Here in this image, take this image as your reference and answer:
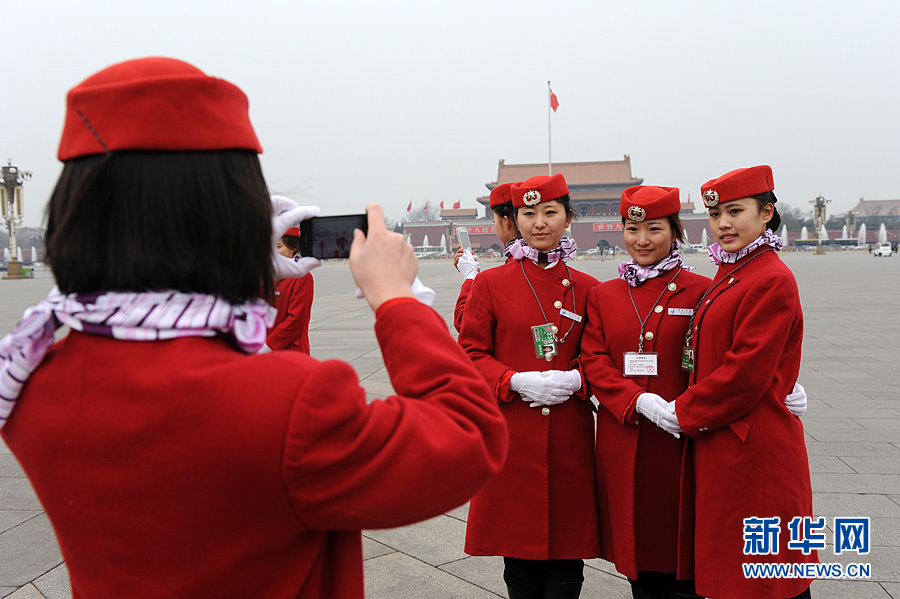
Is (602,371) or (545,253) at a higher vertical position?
(545,253)

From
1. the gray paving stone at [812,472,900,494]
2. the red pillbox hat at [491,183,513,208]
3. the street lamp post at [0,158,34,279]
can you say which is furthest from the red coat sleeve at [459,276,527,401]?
the street lamp post at [0,158,34,279]

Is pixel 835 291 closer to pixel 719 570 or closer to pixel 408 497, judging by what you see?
pixel 719 570

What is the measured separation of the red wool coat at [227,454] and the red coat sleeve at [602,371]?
1499 mm

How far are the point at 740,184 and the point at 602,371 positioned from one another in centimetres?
79

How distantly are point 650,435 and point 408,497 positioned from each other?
67.7 inches

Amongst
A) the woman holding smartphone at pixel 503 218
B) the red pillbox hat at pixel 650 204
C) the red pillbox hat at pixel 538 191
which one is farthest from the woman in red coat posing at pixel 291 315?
the red pillbox hat at pixel 650 204

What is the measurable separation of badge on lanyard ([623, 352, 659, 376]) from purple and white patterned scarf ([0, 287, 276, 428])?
1.74 metres

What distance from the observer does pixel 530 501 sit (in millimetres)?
2443

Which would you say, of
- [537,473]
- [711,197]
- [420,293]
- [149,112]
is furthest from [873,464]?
[149,112]

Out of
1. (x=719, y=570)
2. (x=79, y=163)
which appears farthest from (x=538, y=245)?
(x=79, y=163)

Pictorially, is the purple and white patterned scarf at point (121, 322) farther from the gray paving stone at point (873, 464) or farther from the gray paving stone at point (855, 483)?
the gray paving stone at point (873, 464)

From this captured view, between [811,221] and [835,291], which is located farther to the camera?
[811,221]

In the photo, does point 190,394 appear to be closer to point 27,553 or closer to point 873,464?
point 27,553

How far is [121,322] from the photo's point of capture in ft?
2.83
